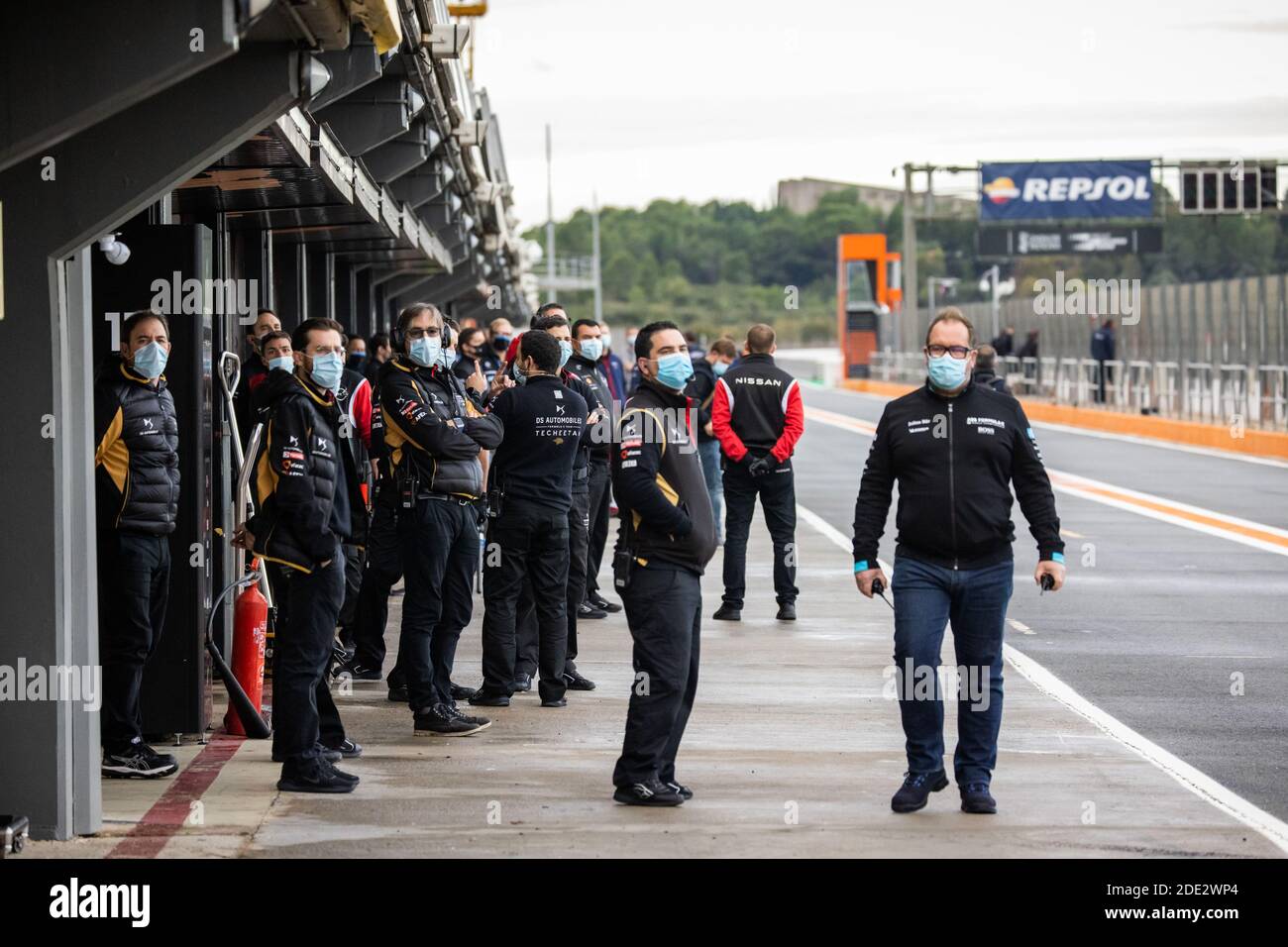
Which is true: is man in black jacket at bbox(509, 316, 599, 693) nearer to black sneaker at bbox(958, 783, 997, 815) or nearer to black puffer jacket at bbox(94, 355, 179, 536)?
black puffer jacket at bbox(94, 355, 179, 536)

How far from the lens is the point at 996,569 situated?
8195 millimetres

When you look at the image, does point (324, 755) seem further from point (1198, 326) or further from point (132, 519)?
point (1198, 326)

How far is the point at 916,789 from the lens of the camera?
8.15 metres

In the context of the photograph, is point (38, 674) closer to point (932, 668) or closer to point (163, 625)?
point (163, 625)

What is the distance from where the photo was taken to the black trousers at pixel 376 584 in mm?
11070

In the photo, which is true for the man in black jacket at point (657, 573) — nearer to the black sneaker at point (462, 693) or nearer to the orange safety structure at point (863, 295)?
the black sneaker at point (462, 693)

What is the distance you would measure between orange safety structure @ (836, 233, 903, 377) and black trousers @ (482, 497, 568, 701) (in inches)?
2548

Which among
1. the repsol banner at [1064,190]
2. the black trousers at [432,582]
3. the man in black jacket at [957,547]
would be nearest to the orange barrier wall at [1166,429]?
the repsol banner at [1064,190]

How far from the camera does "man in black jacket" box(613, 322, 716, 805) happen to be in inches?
323

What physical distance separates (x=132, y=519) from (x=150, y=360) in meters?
0.72

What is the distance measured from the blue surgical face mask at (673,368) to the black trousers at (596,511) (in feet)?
14.8

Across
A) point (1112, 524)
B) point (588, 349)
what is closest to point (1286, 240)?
point (1112, 524)
